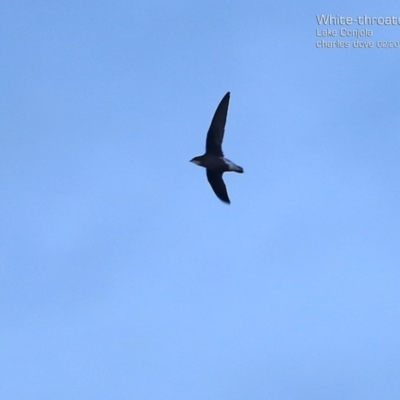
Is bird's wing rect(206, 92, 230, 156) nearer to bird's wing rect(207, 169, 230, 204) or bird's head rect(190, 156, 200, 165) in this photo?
bird's head rect(190, 156, 200, 165)

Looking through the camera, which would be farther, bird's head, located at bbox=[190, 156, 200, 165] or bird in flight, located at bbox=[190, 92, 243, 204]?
bird's head, located at bbox=[190, 156, 200, 165]

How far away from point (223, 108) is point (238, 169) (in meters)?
2.47

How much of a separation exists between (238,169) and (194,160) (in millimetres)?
1922

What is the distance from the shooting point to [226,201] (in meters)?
71.1

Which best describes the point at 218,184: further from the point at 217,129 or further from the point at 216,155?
the point at 217,129

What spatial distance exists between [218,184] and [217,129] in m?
2.46

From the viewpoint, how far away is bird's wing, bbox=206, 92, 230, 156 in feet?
229

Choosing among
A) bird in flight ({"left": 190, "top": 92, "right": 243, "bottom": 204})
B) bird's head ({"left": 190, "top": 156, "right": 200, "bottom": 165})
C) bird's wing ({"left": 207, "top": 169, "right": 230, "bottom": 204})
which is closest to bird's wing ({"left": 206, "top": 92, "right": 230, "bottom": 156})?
bird in flight ({"left": 190, "top": 92, "right": 243, "bottom": 204})

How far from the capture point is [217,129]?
2751 inches

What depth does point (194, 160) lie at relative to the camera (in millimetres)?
70625

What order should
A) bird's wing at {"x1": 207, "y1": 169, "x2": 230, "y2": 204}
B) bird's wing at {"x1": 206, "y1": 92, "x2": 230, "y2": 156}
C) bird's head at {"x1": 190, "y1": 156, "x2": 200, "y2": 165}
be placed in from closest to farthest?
1. bird's wing at {"x1": 206, "y1": 92, "x2": 230, "y2": 156}
2. bird's head at {"x1": 190, "y1": 156, "x2": 200, "y2": 165}
3. bird's wing at {"x1": 207, "y1": 169, "x2": 230, "y2": 204}

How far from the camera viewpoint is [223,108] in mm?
69688

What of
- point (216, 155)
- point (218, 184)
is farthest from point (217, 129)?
point (218, 184)

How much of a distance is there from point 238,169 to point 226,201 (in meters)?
1.79
